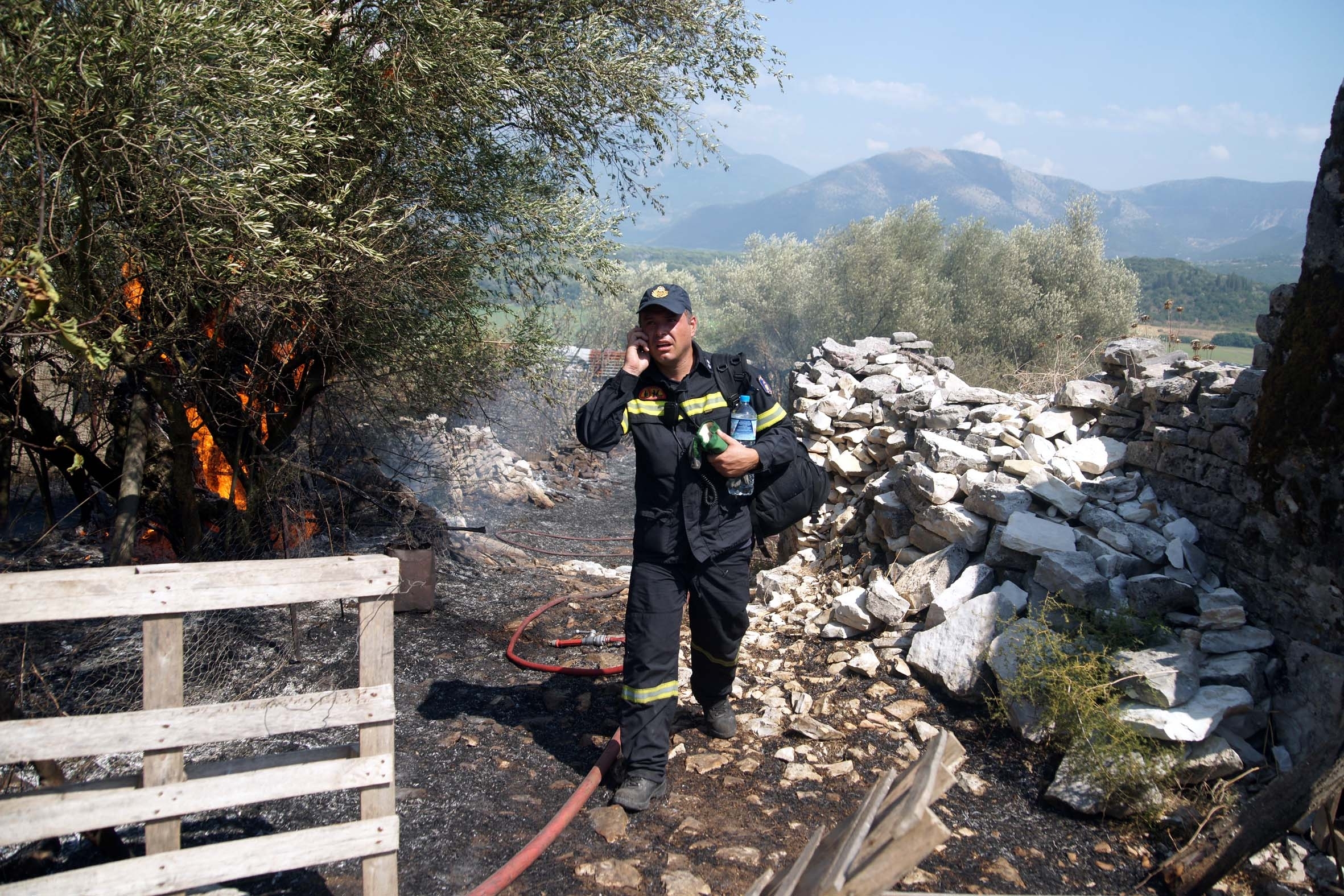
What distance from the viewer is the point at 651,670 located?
11.8 feet

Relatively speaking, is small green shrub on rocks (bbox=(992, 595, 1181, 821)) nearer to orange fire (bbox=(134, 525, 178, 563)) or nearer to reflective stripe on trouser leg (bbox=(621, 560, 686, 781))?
reflective stripe on trouser leg (bbox=(621, 560, 686, 781))

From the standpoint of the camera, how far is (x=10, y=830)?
7.39ft

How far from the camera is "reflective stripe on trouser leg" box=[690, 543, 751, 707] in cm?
371

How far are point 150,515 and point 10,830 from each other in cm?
410

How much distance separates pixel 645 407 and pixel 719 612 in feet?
3.17

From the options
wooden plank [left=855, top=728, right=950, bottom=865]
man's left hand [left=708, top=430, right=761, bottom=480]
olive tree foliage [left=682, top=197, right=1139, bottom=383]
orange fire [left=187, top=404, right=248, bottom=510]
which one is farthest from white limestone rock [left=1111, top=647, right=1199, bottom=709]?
olive tree foliage [left=682, top=197, right=1139, bottom=383]

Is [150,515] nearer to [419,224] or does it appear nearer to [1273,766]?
[419,224]

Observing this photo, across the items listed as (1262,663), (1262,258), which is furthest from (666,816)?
(1262,258)

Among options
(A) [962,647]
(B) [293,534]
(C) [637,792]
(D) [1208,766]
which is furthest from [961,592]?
(B) [293,534]

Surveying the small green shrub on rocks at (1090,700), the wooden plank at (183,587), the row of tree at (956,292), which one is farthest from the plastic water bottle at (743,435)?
the row of tree at (956,292)

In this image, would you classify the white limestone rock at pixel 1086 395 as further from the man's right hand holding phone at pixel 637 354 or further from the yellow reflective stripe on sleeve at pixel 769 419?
the man's right hand holding phone at pixel 637 354

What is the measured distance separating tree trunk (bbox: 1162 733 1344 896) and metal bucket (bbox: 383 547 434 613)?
4.69m

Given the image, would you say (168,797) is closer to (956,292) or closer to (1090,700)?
(1090,700)

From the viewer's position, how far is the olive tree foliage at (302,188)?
3.74 m
